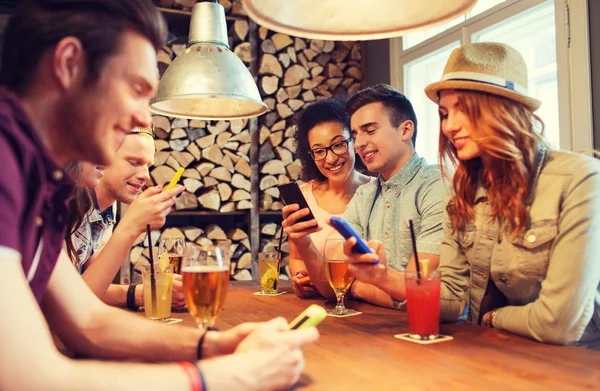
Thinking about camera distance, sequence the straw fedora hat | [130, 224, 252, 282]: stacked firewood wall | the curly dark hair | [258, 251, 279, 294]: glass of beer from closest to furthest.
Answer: the straw fedora hat
[258, 251, 279, 294]: glass of beer
the curly dark hair
[130, 224, 252, 282]: stacked firewood wall

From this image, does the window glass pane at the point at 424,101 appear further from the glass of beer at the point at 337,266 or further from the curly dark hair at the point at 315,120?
the glass of beer at the point at 337,266

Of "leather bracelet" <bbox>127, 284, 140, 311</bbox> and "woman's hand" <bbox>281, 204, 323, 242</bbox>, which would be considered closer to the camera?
"leather bracelet" <bbox>127, 284, 140, 311</bbox>

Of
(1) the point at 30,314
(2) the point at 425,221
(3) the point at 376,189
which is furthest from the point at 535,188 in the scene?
(1) the point at 30,314

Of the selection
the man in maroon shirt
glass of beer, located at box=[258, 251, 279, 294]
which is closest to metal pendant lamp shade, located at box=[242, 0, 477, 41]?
the man in maroon shirt

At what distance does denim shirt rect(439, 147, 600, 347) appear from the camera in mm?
1230

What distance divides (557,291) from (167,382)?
0.93 meters

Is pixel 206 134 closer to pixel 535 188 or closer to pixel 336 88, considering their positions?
pixel 336 88

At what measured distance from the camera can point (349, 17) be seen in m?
1.47

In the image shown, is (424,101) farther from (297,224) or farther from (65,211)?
(65,211)

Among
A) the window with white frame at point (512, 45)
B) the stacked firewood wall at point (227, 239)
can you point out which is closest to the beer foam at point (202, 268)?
the window with white frame at point (512, 45)

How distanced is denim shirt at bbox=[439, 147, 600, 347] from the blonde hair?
0.03 meters

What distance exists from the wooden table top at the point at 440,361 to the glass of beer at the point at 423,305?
58 millimetres

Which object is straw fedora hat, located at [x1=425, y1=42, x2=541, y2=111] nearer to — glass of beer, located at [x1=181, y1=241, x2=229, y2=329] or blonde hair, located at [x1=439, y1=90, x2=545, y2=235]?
blonde hair, located at [x1=439, y1=90, x2=545, y2=235]

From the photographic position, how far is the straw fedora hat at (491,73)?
4.76ft
